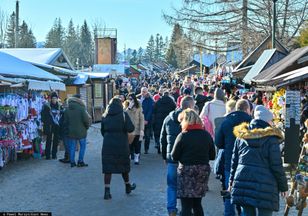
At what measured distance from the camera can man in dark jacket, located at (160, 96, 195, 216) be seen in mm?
7885

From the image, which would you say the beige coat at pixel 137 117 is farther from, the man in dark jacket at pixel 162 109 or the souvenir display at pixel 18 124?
the souvenir display at pixel 18 124

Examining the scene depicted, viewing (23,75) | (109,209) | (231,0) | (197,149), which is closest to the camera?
A: (197,149)

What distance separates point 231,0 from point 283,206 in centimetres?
2204

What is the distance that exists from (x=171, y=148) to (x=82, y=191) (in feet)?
8.97

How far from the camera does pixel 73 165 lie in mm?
13055

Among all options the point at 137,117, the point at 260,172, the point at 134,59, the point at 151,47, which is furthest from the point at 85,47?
the point at 260,172

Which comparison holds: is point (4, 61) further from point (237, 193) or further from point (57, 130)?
point (237, 193)

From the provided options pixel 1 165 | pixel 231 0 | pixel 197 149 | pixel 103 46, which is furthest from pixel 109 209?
pixel 103 46

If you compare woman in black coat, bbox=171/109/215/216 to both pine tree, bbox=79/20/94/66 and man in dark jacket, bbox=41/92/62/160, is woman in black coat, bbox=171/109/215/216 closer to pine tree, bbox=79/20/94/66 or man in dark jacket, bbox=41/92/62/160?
man in dark jacket, bbox=41/92/62/160

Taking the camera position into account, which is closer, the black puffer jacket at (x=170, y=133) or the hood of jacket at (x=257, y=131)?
the hood of jacket at (x=257, y=131)

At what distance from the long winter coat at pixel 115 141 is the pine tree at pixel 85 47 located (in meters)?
87.1

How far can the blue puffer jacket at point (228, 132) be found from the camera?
7465 millimetres

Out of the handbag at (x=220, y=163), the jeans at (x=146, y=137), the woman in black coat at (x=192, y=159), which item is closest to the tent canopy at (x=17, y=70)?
the jeans at (x=146, y=137)

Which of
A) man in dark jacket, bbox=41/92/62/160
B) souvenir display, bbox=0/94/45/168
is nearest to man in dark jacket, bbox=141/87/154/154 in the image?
man in dark jacket, bbox=41/92/62/160
